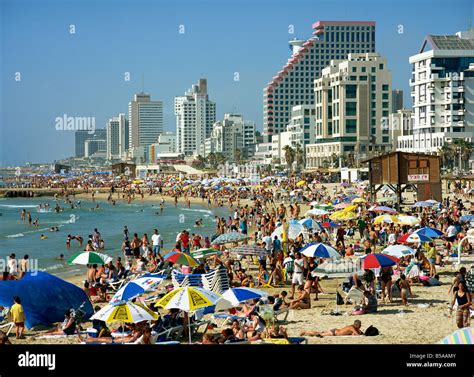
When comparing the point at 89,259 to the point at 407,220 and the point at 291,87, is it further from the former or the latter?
the point at 291,87

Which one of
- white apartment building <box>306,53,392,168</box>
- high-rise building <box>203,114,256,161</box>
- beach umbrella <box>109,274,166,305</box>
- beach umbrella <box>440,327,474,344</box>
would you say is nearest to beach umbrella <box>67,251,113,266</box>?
beach umbrella <box>109,274,166,305</box>

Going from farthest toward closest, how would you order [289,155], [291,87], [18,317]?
[291,87], [289,155], [18,317]

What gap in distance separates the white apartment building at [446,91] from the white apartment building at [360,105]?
41.6 feet

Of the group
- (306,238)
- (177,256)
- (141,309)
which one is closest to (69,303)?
(141,309)

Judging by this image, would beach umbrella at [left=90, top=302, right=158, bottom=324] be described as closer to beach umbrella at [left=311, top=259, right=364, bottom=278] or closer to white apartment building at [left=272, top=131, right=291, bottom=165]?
beach umbrella at [left=311, top=259, right=364, bottom=278]

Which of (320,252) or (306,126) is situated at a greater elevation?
(306,126)

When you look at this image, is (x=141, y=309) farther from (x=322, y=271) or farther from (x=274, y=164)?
(x=274, y=164)

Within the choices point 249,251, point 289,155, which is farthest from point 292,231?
point 289,155

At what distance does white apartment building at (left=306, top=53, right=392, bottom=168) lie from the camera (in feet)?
318

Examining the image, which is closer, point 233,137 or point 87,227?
point 87,227

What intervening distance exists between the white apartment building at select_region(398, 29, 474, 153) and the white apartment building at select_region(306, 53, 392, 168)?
12683 millimetres

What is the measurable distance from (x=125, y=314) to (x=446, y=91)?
78.6m

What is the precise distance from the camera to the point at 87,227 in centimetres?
4634

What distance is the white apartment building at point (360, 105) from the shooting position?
96875 millimetres
